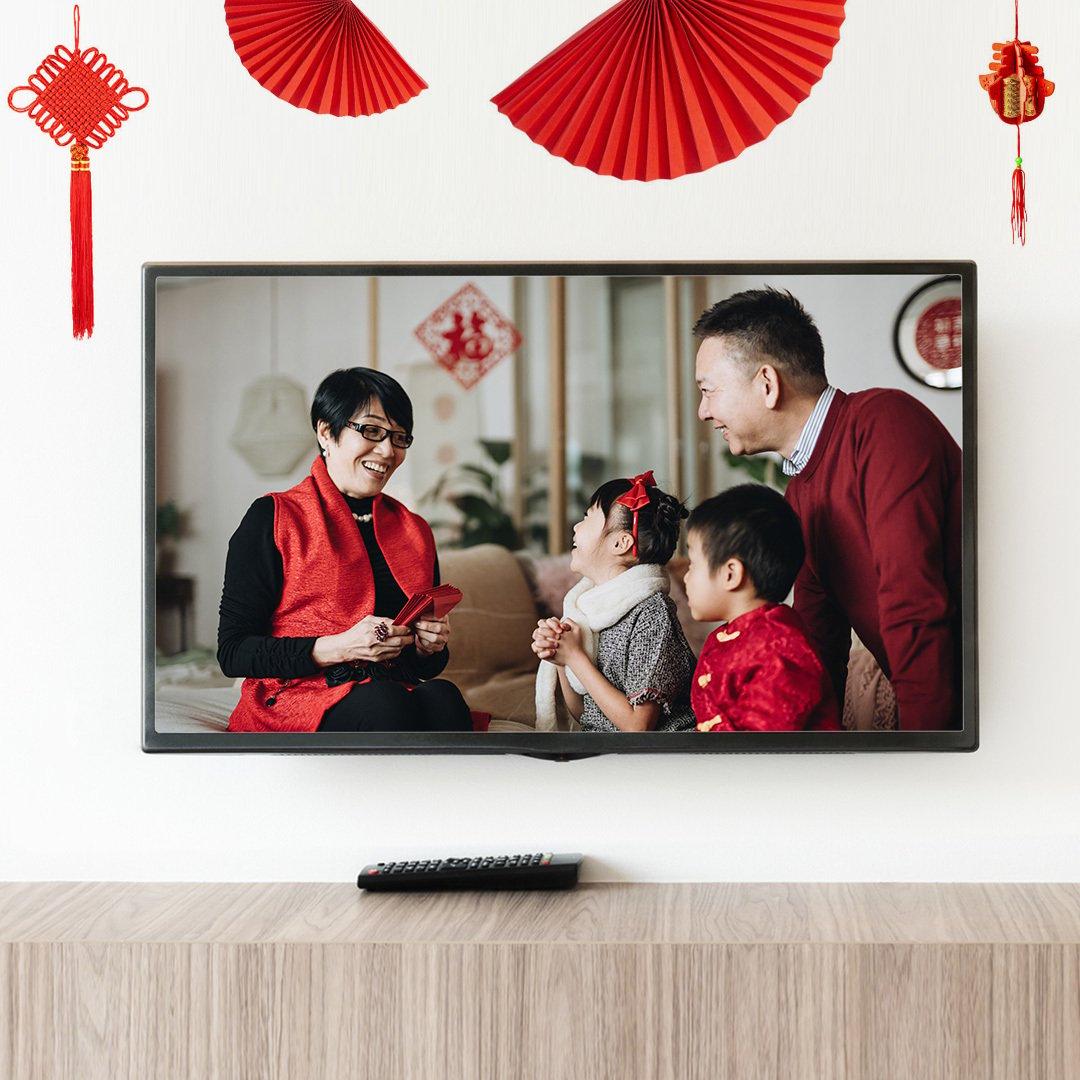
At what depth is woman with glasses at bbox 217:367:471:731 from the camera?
145cm

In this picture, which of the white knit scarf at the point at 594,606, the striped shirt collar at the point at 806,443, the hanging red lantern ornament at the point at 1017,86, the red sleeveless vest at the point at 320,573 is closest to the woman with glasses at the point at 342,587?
the red sleeveless vest at the point at 320,573

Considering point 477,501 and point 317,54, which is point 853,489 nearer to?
point 477,501

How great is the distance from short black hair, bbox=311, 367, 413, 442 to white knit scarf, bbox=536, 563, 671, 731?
1.07ft

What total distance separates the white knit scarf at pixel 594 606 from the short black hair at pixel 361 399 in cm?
33

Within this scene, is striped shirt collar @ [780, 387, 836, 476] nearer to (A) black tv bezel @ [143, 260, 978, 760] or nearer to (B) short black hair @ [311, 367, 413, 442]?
(A) black tv bezel @ [143, 260, 978, 760]

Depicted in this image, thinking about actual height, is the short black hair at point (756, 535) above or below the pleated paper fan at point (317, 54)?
below

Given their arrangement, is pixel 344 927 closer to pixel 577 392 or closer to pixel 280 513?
pixel 280 513

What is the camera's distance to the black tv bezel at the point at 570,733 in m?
1.43

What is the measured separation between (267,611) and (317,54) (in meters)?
0.73

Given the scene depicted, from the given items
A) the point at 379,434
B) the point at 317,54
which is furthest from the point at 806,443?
the point at 317,54

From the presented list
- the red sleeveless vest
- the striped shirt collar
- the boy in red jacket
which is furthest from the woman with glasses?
the striped shirt collar

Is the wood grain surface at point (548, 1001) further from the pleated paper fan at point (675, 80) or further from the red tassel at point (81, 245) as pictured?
the pleated paper fan at point (675, 80)

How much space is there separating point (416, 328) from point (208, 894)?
83 cm

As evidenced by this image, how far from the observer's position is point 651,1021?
49.5 inches
